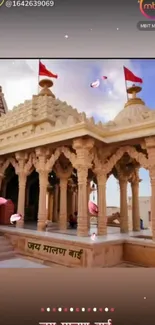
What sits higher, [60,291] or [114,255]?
[60,291]

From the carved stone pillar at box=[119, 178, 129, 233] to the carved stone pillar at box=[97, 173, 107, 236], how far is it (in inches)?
54.5

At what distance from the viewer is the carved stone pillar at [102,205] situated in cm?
663

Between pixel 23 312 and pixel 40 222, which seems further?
pixel 40 222

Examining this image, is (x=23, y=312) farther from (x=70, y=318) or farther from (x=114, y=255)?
(x=114, y=255)

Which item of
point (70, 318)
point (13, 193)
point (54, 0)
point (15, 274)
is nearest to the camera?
point (70, 318)

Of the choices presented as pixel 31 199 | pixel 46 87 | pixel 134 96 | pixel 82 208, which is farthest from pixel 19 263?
pixel 46 87

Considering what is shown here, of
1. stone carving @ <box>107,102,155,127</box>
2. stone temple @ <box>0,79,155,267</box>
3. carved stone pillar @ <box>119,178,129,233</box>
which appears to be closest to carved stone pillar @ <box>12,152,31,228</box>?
stone temple @ <box>0,79,155,267</box>

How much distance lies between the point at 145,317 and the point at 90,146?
4.54 metres

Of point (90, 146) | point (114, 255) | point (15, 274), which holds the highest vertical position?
point (90, 146)

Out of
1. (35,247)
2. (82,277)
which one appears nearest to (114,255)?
(35,247)

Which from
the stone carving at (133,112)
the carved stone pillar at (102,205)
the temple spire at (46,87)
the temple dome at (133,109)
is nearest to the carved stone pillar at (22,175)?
the carved stone pillar at (102,205)

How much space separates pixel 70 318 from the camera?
1844mm

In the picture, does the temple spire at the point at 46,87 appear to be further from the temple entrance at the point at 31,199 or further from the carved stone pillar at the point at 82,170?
the carved stone pillar at the point at 82,170

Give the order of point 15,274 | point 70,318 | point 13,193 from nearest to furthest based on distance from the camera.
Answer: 1. point 70,318
2. point 15,274
3. point 13,193
